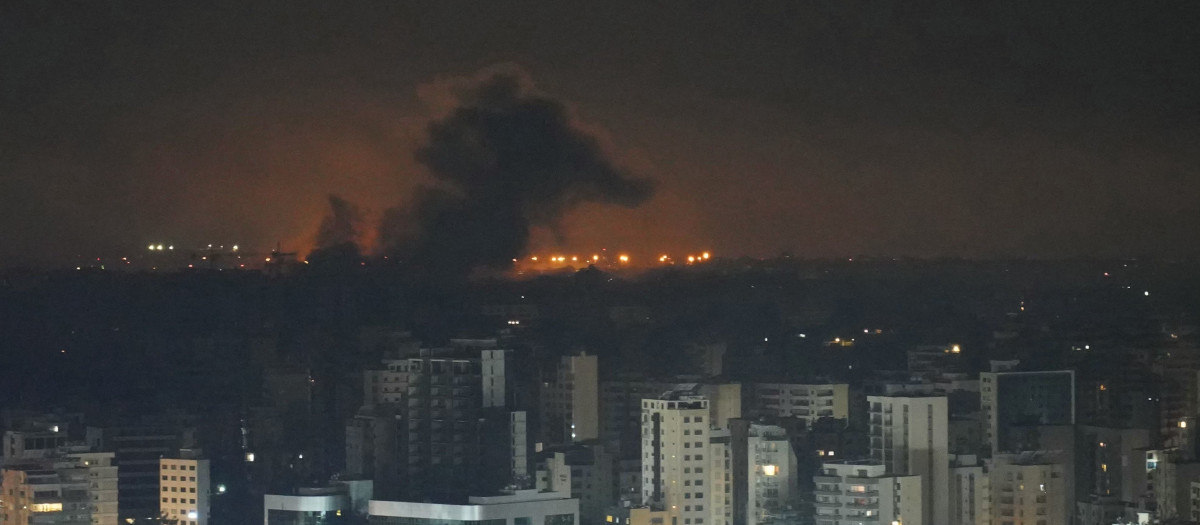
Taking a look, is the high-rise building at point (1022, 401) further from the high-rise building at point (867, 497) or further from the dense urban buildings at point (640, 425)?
the high-rise building at point (867, 497)

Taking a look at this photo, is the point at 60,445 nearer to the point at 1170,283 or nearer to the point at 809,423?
the point at 809,423

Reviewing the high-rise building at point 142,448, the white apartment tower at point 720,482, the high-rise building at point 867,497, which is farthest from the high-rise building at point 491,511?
the high-rise building at point 142,448

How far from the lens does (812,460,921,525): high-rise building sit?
1477 cm

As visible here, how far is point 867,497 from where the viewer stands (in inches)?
587

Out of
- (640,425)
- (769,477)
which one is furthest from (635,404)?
(769,477)

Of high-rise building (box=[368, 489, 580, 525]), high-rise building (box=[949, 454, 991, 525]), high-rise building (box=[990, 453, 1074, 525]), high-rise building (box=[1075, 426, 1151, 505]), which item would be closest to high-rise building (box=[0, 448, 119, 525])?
high-rise building (box=[368, 489, 580, 525])

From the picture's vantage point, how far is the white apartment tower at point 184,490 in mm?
16328

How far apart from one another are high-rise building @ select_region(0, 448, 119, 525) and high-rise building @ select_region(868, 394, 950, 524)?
473 centimetres

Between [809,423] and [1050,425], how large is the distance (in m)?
1.65

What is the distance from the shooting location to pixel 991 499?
15320 millimetres

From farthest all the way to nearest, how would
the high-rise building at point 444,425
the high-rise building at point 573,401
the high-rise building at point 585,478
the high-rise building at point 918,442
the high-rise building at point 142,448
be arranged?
1. the high-rise building at point 573,401
2. the high-rise building at point 444,425
3. the high-rise building at point 142,448
4. the high-rise building at point 585,478
5. the high-rise building at point 918,442

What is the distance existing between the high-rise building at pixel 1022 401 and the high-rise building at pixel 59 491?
5692 millimetres

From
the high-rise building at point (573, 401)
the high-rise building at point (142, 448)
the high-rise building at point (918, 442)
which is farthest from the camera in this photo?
the high-rise building at point (573, 401)

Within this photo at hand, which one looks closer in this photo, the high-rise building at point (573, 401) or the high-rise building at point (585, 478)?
the high-rise building at point (585, 478)
